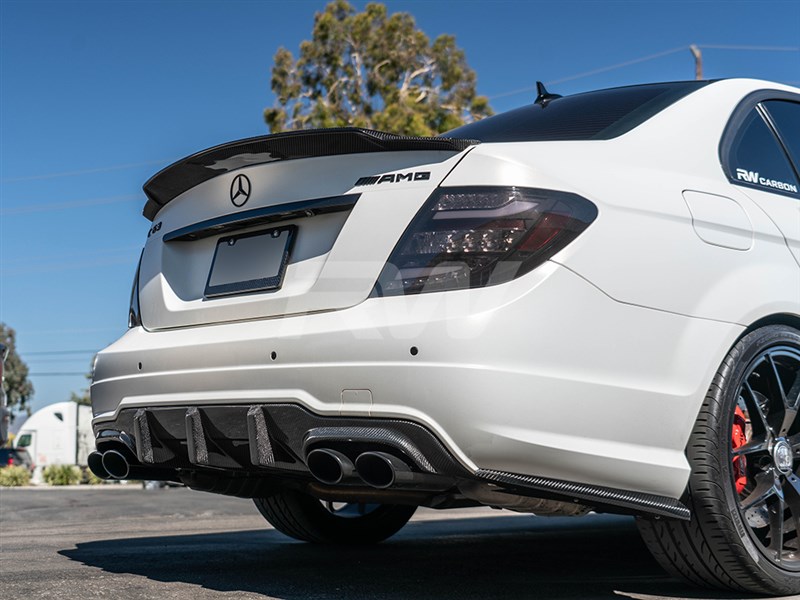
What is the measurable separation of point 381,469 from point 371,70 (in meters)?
23.8

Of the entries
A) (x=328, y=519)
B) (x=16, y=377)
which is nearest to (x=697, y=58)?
(x=328, y=519)

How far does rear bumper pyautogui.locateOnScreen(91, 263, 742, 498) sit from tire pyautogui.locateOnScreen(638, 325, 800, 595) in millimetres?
92

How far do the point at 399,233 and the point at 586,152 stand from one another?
67cm

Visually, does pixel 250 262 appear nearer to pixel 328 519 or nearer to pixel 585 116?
pixel 585 116

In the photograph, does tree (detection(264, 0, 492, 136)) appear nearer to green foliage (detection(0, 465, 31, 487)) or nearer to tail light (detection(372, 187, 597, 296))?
green foliage (detection(0, 465, 31, 487))

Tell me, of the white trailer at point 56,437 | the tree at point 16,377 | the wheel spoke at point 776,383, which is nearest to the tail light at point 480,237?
the wheel spoke at point 776,383

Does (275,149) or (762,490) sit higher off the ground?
(275,149)

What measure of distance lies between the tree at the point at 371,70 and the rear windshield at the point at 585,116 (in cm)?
2143

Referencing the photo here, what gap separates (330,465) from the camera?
2.92 m

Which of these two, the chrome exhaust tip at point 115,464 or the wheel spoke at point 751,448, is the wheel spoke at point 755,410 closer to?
the wheel spoke at point 751,448

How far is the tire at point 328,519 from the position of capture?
15.8 ft

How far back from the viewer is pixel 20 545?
490 centimetres

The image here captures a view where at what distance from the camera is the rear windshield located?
3342 millimetres

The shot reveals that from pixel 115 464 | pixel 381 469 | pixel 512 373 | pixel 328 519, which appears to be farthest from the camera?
pixel 328 519
